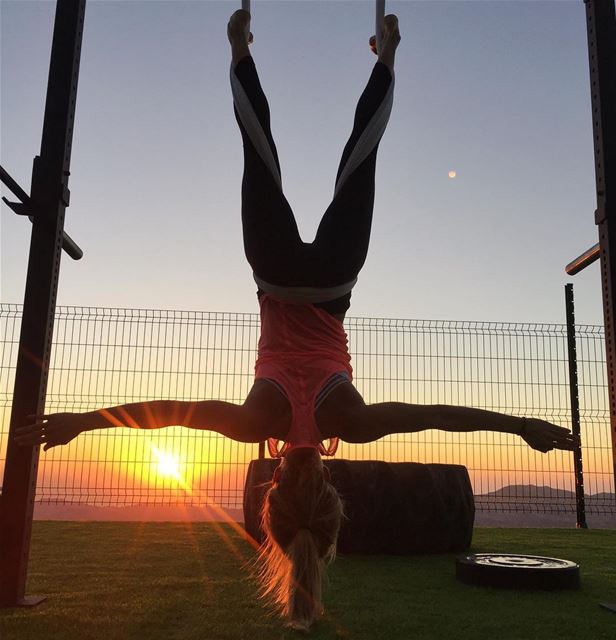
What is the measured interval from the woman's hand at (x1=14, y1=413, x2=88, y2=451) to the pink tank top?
2.10ft

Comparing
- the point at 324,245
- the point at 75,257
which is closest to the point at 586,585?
the point at 324,245

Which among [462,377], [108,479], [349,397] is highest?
[462,377]

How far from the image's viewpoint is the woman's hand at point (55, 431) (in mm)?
1997

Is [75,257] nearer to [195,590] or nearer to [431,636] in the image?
[195,590]

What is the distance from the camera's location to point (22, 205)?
267 centimetres

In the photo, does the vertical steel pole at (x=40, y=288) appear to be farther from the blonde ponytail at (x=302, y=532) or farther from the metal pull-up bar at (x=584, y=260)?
the metal pull-up bar at (x=584, y=260)

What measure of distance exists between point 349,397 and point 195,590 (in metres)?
1.29

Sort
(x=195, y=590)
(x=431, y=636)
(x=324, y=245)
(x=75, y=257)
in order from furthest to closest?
(x=75, y=257) → (x=195, y=590) → (x=324, y=245) → (x=431, y=636)

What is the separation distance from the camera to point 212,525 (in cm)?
566

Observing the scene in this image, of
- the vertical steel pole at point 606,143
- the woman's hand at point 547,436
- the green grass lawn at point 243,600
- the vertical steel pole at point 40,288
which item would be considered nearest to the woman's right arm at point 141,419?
the vertical steel pole at point 40,288

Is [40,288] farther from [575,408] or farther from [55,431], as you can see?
[575,408]

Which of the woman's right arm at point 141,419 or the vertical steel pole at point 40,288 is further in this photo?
the vertical steel pole at point 40,288

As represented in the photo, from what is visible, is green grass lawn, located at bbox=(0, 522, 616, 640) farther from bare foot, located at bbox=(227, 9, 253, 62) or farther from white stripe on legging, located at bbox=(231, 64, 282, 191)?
bare foot, located at bbox=(227, 9, 253, 62)

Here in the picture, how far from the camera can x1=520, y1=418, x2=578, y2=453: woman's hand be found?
6.68 ft
